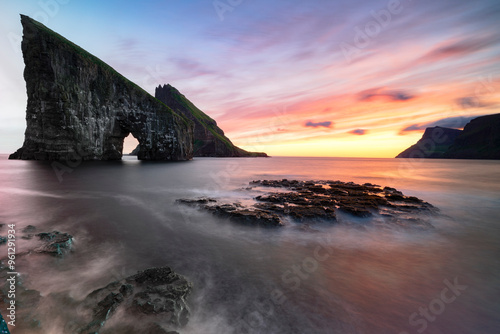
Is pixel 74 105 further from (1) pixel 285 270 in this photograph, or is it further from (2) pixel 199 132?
(2) pixel 199 132

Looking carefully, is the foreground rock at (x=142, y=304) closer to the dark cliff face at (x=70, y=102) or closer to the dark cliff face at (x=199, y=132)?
the dark cliff face at (x=70, y=102)

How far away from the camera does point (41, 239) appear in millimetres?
6852

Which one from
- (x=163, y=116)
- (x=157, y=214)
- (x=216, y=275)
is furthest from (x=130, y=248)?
(x=163, y=116)

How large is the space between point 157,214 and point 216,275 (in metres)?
7.04

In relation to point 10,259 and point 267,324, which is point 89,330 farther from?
point 10,259

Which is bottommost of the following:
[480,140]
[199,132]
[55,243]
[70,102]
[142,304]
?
[142,304]

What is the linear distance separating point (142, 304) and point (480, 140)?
23085 centimetres

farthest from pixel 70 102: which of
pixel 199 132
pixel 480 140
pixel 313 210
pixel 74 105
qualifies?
pixel 480 140

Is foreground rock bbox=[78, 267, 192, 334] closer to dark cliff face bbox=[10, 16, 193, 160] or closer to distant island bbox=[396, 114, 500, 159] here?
dark cliff face bbox=[10, 16, 193, 160]

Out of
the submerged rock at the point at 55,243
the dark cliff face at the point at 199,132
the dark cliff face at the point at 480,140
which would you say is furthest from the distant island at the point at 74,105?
the dark cliff face at the point at 480,140

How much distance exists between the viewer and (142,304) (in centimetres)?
397

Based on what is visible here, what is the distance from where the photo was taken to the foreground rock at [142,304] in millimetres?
3553

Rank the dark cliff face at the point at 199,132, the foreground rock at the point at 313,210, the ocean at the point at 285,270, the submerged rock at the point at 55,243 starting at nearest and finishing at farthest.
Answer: the ocean at the point at 285,270 < the submerged rock at the point at 55,243 < the foreground rock at the point at 313,210 < the dark cliff face at the point at 199,132

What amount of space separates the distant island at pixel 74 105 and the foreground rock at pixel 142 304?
52834mm
